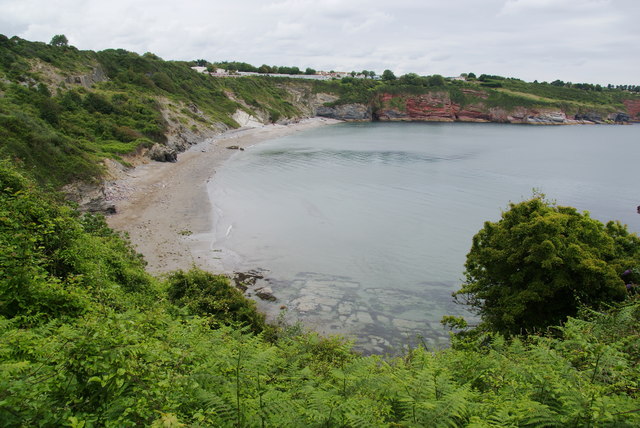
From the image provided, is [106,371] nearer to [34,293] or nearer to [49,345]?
[49,345]

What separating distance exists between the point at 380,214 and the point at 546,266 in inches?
978

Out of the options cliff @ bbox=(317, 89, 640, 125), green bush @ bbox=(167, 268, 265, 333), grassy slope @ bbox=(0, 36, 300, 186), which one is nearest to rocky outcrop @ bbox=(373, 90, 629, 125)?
cliff @ bbox=(317, 89, 640, 125)

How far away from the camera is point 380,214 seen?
39500mm

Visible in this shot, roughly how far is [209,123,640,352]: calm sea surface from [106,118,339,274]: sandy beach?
1.77m

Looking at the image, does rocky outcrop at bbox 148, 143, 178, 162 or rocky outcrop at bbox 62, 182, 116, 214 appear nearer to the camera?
rocky outcrop at bbox 62, 182, 116, 214

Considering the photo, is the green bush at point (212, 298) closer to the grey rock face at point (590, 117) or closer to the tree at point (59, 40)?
the tree at point (59, 40)

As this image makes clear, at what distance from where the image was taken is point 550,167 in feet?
218

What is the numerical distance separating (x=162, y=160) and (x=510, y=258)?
51312mm

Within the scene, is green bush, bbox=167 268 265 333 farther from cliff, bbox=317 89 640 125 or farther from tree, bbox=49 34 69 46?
cliff, bbox=317 89 640 125

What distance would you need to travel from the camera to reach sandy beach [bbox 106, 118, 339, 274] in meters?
25.7

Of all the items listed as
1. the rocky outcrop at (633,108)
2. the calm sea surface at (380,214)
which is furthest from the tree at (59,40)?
the rocky outcrop at (633,108)

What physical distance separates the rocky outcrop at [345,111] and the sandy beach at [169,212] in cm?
10359

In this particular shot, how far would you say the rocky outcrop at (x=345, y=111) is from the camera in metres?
159

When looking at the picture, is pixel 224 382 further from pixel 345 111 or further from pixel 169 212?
pixel 345 111
